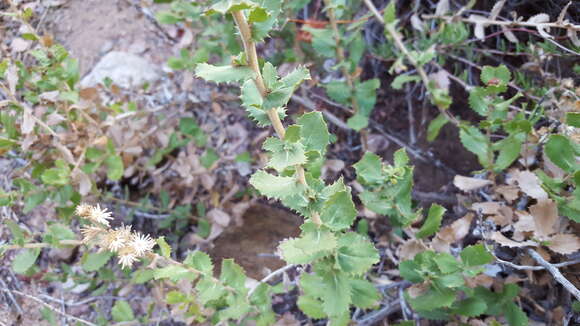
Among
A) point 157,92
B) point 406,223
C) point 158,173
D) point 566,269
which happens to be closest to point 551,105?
point 566,269

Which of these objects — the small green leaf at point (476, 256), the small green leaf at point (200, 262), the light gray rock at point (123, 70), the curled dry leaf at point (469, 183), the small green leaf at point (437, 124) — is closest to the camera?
the small green leaf at point (476, 256)

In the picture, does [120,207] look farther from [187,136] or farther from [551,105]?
[551,105]

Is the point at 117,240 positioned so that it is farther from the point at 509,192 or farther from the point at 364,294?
the point at 509,192

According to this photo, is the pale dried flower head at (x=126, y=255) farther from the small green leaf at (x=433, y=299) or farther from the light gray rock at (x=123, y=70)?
the light gray rock at (x=123, y=70)

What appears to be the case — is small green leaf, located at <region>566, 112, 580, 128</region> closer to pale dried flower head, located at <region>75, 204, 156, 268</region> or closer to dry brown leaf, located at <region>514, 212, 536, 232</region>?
dry brown leaf, located at <region>514, 212, 536, 232</region>

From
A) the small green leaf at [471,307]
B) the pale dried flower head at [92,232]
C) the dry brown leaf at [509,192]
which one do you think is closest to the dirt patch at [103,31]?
the pale dried flower head at [92,232]

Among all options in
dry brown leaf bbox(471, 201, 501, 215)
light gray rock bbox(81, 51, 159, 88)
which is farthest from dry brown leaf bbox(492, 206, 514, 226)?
light gray rock bbox(81, 51, 159, 88)

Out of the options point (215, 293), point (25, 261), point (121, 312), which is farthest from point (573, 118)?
point (25, 261)
